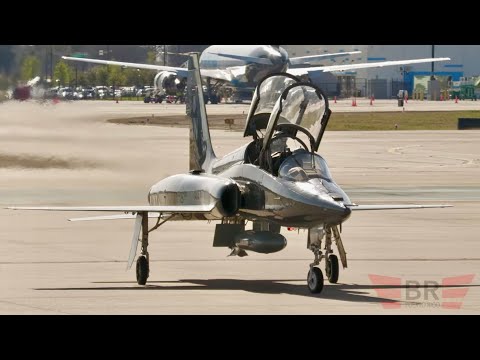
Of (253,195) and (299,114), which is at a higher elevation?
(299,114)

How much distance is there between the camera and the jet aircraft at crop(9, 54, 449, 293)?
83.8ft

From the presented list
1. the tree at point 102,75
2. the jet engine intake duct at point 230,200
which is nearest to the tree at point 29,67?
the jet engine intake duct at point 230,200

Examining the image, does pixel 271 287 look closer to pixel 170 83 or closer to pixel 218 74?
pixel 218 74

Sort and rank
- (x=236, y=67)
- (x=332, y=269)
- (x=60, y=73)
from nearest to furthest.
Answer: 1. (x=332, y=269)
2. (x=60, y=73)
3. (x=236, y=67)

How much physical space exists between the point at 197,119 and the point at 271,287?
273 inches

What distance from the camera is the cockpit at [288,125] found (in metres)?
26.9

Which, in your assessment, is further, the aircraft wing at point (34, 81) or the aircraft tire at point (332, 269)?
the aircraft wing at point (34, 81)

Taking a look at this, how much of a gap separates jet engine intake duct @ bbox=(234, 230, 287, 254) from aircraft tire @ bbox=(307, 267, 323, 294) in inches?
59.2

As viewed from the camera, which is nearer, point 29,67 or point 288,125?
point 288,125

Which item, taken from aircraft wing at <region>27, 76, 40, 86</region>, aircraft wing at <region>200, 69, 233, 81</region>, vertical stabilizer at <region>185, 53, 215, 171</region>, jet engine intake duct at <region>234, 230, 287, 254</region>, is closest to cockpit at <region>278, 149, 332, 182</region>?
jet engine intake duct at <region>234, 230, 287, 254</region>

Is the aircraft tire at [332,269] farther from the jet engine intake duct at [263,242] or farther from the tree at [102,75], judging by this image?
the tree at [102,75]

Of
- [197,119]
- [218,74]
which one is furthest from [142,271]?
[218,74]

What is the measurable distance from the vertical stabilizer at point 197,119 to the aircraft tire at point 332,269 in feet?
19.6

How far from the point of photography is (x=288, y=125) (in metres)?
27.7
